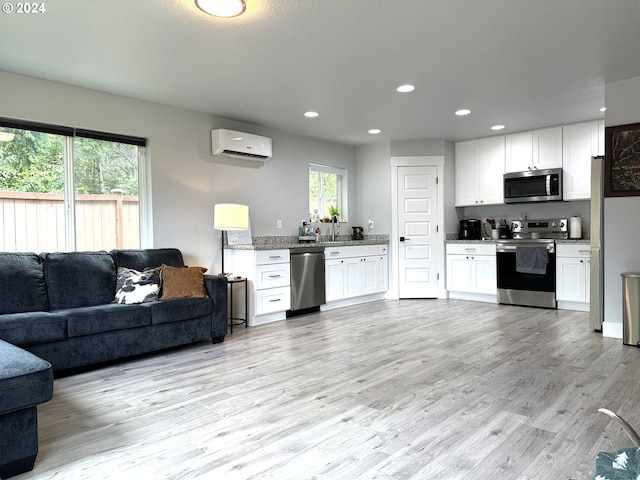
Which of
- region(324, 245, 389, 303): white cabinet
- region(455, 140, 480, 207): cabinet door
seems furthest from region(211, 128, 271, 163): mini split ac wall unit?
region(455, 140, 480, 207): cabinet door

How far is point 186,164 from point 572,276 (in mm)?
4792

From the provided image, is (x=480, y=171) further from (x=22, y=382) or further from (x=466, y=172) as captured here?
(x=22, y=382)

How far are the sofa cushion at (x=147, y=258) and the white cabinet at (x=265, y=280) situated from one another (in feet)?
2.42

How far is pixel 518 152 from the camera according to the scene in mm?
6129

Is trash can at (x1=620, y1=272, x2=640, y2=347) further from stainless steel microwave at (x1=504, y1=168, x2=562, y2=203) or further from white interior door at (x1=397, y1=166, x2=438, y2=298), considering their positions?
white interior door at (x1=397, y1=166, x2=438, y2=298)

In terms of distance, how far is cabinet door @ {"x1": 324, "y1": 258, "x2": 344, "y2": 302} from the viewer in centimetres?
565

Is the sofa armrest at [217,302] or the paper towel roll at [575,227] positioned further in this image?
the paper towel roll at [575,227]

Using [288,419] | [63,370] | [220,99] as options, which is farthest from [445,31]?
[63,370]

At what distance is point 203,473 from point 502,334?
10.9 ft

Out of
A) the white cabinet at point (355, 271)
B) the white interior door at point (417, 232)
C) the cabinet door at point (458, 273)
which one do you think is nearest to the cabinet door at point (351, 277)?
the white cabinet at point (355, 271)

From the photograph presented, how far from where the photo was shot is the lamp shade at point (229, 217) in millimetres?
4594

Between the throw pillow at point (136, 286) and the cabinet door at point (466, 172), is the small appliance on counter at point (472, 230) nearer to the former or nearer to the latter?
the cabinet door at point (466, 172)

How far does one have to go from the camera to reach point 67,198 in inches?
160

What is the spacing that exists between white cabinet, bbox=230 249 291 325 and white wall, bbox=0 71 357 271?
1.43ft
